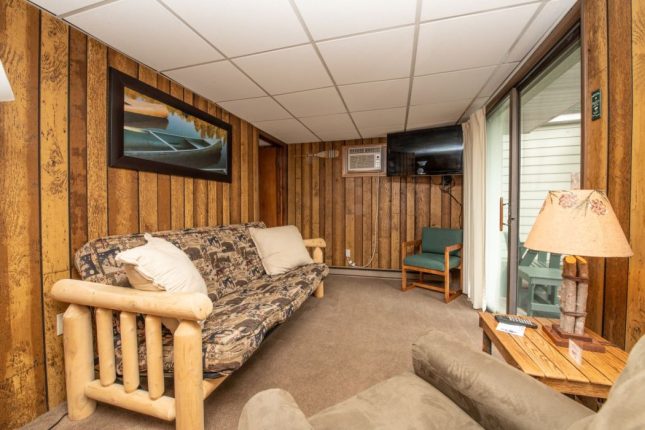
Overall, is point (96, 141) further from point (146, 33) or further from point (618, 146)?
point (618, 146)

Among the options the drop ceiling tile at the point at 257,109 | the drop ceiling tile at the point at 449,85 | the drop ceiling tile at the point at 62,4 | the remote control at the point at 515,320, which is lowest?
the remote control at the point at 515,320

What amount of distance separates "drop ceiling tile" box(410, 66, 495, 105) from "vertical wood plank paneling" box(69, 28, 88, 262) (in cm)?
231

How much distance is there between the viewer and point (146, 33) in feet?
5.14

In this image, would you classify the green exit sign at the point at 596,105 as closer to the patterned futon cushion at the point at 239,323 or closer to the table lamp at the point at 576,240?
the table lamp at the point at 576,240

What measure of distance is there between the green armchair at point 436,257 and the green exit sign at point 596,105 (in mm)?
1952

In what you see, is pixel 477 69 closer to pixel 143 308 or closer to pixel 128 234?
pixel 143 308

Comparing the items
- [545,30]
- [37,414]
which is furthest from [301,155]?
[37,414]

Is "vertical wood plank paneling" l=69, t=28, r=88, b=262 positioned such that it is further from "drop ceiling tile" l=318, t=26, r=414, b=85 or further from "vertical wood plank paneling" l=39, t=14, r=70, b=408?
"drop ceiling tile" l=318, t=26, r=414, b=85

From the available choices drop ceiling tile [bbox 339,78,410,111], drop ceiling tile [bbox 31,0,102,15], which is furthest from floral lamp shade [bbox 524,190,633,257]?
drop ceiling tile [bbox 31,0,102,15]

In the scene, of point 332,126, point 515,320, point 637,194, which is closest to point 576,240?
point 637,194

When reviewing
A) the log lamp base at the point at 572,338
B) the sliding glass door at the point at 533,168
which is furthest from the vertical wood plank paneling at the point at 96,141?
the sliding glass door at the point at 533,168

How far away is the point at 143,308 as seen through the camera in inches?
45.1

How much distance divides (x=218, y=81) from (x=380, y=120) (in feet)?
6.22

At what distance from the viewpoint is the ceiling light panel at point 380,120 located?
2.92 m
